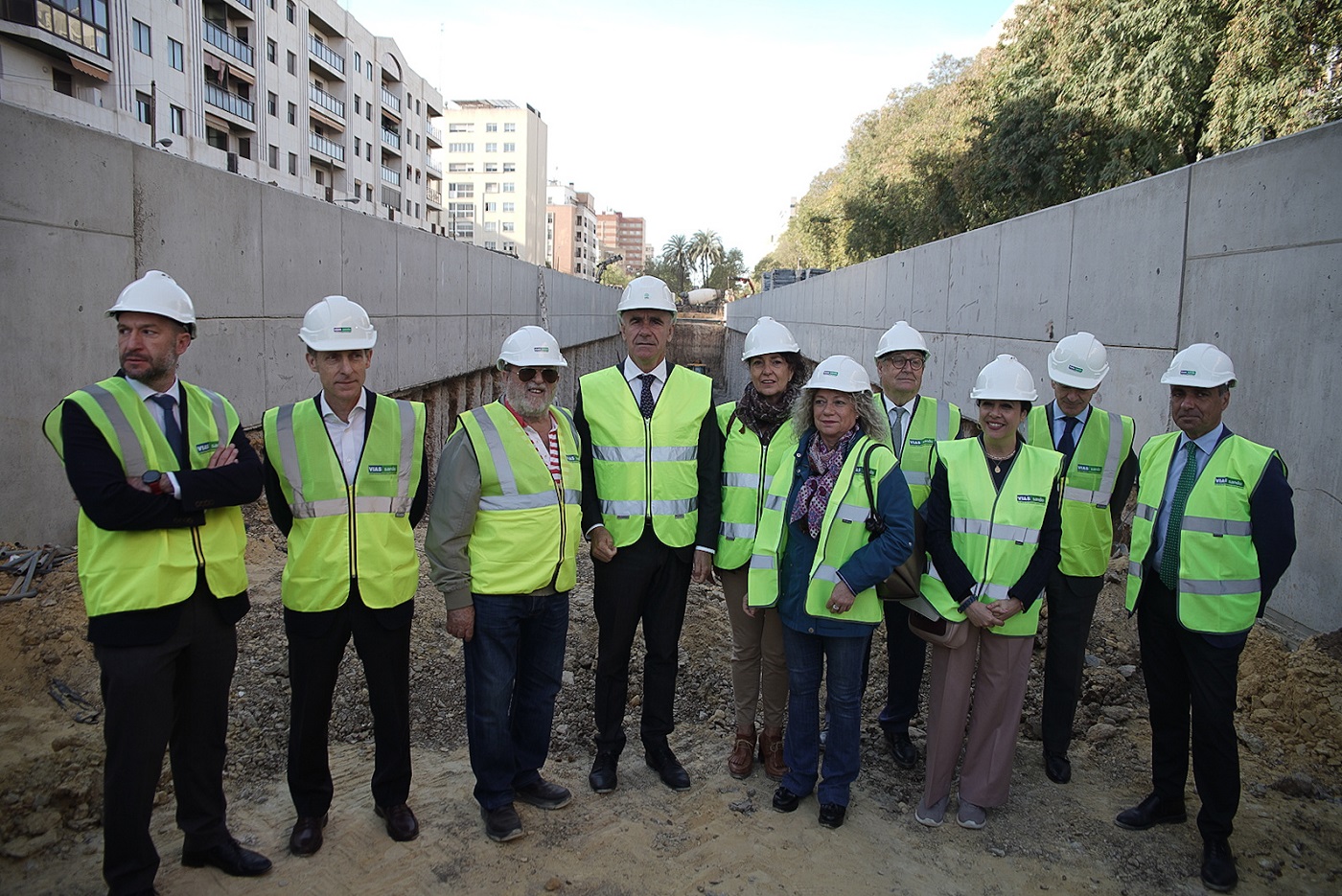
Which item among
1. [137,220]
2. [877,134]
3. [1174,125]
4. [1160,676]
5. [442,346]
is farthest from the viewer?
[877,134]

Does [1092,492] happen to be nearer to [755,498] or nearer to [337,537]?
[755,498]

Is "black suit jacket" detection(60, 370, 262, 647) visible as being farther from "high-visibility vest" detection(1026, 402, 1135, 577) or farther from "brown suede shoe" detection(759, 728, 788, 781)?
"high-visibility vest" detection(1026, 402, 1135, 577)

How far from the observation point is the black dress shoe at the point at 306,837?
343 centimetres

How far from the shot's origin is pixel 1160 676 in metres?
3.78

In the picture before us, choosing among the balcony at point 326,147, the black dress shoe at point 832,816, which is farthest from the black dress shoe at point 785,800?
the balcony at point 326,147

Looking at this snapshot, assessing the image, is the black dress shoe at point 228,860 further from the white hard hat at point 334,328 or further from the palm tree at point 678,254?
the palm tree at point 678,254

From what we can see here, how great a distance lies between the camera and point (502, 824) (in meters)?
3.63

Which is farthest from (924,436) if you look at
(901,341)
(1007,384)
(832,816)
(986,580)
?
(832,816)

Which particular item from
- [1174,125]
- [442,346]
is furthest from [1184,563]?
[1174,125]

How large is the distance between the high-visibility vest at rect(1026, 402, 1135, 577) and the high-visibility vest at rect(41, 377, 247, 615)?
367 centimetres

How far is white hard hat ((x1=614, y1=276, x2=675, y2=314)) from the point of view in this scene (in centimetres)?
410

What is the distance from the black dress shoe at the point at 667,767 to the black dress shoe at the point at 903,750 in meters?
1.13

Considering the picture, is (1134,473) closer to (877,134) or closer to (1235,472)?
(1235,472)

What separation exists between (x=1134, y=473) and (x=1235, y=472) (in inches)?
38.6
